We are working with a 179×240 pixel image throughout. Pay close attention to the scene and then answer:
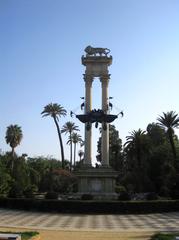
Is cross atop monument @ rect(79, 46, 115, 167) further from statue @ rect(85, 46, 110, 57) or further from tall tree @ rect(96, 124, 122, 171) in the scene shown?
tall tree @ rect(96, 124, 122, 171)

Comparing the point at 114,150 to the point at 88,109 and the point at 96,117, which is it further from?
the point at 96,117

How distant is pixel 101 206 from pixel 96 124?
17.9m

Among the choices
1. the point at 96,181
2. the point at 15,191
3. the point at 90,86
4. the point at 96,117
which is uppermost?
the point at 90,86

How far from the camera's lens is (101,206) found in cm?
4241

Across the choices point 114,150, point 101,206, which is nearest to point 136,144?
point 114,150

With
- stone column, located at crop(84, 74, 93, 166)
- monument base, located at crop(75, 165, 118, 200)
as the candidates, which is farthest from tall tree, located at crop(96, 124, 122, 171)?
monument base, located at crop(75, 165, 118, 200)

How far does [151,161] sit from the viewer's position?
77125 millimetres

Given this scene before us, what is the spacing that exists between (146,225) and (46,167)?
225 feet

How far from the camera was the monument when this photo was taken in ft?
175

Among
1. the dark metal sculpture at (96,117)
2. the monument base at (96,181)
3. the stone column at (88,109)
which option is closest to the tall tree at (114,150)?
the stone column at (88,109)

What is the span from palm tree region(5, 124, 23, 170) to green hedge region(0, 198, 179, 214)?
44357 millimetres

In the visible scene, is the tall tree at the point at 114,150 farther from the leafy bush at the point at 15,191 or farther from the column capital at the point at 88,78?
the leafy bush at the point at 15,191

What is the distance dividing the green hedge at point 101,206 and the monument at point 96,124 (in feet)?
28.6

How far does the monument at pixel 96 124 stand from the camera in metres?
53.3
